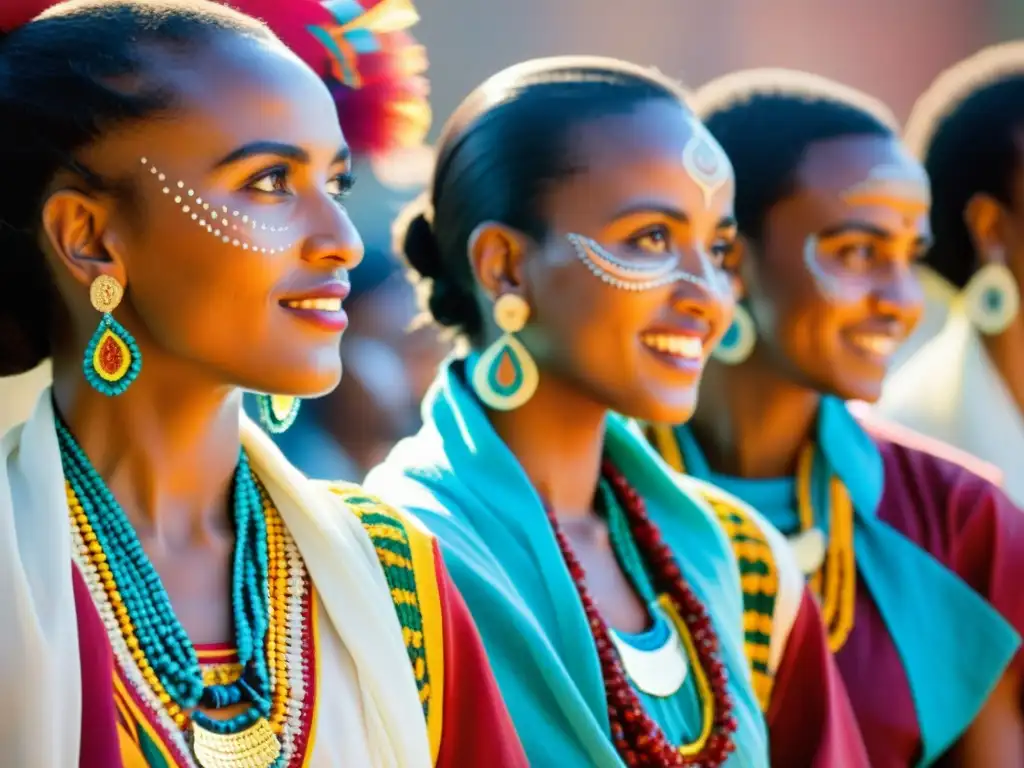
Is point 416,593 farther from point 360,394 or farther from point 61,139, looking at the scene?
point 360,394

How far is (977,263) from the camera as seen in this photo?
2.87 metres

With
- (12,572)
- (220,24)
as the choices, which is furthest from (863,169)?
(12,572)

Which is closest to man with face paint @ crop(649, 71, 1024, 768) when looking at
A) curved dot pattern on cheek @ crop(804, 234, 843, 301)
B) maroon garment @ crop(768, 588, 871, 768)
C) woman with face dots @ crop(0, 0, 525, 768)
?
curved dot pattern on cheek @ crop(804, 234, 843, 301)

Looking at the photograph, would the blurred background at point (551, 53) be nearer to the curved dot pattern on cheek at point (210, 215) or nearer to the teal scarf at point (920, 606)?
the curved dot pattern on cheek at point (210, 215)

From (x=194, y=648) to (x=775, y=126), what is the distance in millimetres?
1268

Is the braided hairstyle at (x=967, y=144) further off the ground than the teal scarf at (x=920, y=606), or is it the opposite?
the braided hairstyle at (x=967, y=144)

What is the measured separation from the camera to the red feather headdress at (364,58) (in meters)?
1.81

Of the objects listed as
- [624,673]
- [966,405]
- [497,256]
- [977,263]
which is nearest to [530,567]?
[624,673]

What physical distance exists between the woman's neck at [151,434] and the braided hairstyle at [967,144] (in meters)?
1.63

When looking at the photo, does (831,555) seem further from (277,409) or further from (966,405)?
(277,409)

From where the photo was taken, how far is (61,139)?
1567mm

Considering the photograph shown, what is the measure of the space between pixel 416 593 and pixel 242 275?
0.38 meters

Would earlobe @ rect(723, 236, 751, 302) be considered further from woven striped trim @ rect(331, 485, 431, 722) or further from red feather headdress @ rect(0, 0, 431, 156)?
woven striped trim @ rect(331, 485, 431, 722)

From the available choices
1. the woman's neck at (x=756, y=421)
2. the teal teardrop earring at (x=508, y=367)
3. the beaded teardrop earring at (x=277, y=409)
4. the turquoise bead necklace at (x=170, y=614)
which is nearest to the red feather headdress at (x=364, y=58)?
the teal teardrop earring at (x=508, y=367)
